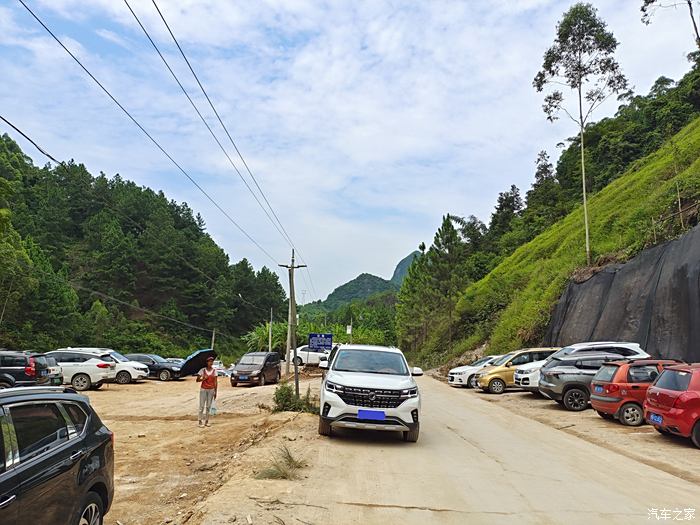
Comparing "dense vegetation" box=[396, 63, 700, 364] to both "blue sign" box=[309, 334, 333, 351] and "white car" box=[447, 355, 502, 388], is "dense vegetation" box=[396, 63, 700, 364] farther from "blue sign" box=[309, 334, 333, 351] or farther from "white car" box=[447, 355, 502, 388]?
"blue sign" box=[309, 334, 333, 351]

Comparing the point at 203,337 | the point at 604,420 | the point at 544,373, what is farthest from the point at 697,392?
the point at 203,337

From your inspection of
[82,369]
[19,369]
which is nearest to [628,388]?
[19,369]

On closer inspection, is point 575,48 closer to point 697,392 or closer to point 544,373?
point 544,373

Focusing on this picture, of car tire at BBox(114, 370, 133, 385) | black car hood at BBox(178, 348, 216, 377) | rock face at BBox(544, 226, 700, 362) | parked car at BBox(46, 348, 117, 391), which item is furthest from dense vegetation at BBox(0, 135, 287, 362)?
rock face at BBox(544, 226, 700, 362)

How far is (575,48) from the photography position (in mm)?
32219

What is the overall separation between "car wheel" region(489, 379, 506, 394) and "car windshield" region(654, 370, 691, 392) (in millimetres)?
11798

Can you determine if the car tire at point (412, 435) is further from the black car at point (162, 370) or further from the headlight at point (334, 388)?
the black car at point (162, 370)

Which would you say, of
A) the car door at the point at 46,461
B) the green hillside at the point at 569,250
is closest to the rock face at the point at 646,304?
the green hillside at the point at 569,250

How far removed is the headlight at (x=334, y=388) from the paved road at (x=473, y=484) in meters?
0.91

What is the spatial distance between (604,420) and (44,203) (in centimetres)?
7497

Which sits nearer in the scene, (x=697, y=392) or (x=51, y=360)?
(x=697, y=392)

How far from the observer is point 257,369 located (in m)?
26.6

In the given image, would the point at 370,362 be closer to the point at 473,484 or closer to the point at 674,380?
the point at 473,484

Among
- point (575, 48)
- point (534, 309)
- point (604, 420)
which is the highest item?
point (575, 48)
